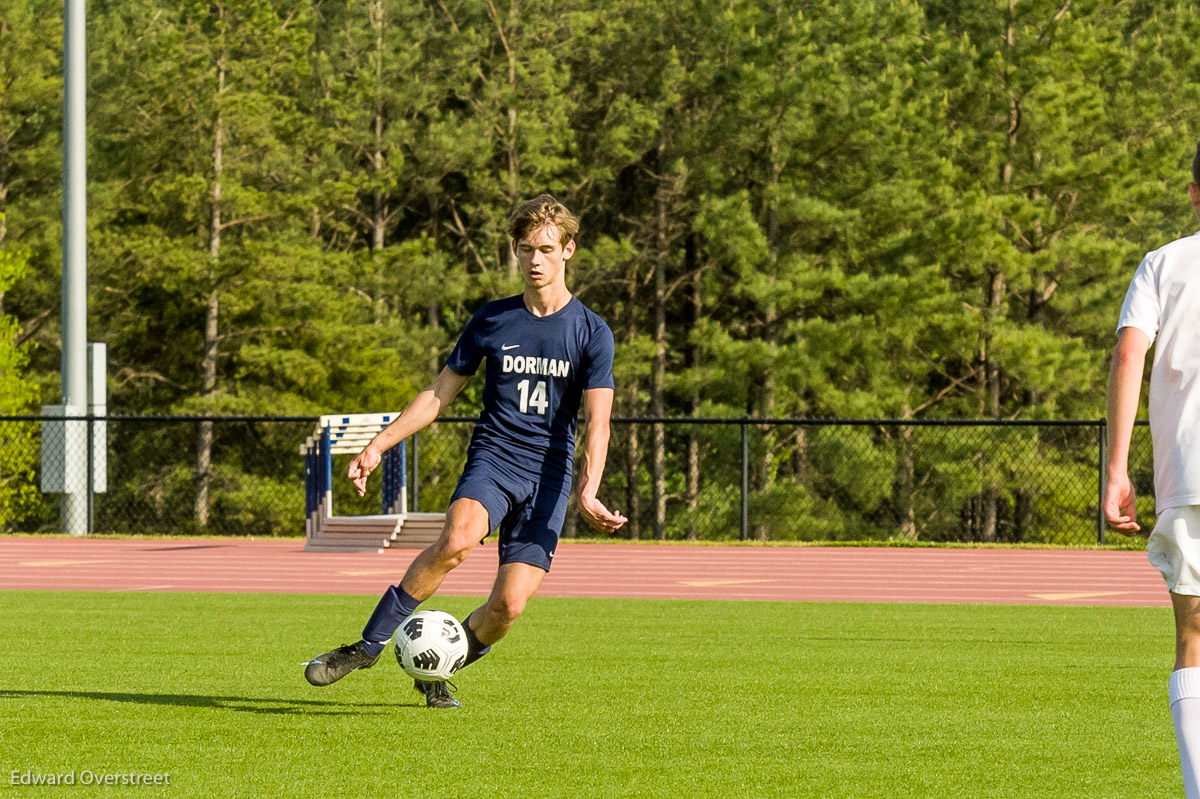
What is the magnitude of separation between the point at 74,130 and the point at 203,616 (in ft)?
41.1

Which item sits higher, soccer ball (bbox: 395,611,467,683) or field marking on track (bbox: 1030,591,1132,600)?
soccer ball (bbox: 395,611,467,683)

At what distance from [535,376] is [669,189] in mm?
40656

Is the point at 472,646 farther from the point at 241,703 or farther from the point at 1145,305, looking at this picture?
the point at 1145,305

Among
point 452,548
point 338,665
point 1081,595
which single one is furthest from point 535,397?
point 1081,595

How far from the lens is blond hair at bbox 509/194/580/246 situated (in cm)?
682

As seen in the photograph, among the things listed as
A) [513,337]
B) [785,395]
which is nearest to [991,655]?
[513,337]

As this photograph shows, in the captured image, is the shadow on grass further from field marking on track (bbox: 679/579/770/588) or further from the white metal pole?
the white metal pole

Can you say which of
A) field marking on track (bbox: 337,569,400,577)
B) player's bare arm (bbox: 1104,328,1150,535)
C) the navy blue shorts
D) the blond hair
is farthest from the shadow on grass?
field marking on track (bbox: 337,569,400,577)

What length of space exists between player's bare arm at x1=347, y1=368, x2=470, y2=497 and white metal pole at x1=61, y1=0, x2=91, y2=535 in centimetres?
1619

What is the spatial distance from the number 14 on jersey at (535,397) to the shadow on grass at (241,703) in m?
1.41

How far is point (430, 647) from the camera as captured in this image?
6875 mm

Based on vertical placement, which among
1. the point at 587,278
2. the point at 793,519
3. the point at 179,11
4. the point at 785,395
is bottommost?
the point at 793,519

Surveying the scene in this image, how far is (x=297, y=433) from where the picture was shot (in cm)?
4088

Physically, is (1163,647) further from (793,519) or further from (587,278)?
(587,278)
